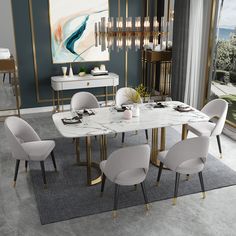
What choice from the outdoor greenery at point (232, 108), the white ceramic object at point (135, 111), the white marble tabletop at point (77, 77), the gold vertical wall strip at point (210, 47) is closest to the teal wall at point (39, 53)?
the white marble tabletop at point (77, 77)

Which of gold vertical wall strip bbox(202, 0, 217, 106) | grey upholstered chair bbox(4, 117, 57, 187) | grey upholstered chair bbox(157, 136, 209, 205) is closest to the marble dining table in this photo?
grey upholstered chair bbox(4, 117, 57, 187)

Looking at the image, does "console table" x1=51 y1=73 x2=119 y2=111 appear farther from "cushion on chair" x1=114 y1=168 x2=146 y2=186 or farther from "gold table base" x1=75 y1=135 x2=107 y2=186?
"cushion on chair" x1=114 y1=168 x2=146 y2=186

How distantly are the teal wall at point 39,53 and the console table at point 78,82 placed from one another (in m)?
0.26

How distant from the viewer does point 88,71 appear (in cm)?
664

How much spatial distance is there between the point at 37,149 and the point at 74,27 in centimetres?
324

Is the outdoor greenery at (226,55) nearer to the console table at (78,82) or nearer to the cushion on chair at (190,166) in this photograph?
the console table at (78,82)

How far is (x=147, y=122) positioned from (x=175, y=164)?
2.39ft

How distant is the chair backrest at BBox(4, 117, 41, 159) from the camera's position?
3648 millimetres

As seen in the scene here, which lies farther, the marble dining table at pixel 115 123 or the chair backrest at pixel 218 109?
the chair backrest at pixel 218 109

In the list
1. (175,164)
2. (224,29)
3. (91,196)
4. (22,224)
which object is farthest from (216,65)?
(22,224)

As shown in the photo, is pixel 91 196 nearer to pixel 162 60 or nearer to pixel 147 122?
pixel 147 122

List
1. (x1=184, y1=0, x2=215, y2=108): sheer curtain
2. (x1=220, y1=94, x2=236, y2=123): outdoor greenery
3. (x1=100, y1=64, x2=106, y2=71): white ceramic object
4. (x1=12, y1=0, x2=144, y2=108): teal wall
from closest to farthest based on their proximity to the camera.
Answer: (x1=220, y1=94, x2=236, y2=123): outdoor greenery → (x1=184, y1=0, x2=215, y2=108): sheer curtain → (x1=12, y1=0, x2=144, y2=108): teal wall → (x1=100, y1=64, x2=106, y2=71): white ceramic object

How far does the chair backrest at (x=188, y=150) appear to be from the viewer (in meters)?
3.28

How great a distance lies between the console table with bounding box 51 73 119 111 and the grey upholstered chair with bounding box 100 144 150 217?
3.06 m
